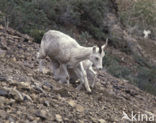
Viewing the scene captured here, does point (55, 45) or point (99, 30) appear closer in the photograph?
point (55, 45)

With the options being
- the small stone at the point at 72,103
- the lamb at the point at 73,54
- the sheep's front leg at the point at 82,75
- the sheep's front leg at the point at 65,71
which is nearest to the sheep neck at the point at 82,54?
the lamb at the point at 73,54

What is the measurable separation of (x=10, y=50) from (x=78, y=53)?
11.0 feet

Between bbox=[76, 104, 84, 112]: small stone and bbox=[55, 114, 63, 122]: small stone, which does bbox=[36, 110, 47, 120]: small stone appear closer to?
bbox=[55, 114, 63, 122]: small stone

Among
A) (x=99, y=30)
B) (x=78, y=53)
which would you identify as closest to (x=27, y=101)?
(x=78, y=53)

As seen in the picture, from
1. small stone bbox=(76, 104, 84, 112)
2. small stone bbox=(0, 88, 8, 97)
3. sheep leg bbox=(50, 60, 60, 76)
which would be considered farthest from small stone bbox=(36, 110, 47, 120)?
sheep leg bbox=(50, 60, 60, 76)

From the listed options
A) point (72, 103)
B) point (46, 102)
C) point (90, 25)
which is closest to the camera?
point (46, 102)

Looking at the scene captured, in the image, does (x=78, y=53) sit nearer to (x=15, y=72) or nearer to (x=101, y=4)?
(x=15, y=72)

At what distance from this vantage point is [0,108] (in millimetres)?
5379

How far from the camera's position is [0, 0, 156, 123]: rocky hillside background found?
6.31 metres

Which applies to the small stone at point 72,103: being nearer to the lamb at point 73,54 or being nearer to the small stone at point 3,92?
the small stone at point 3,92

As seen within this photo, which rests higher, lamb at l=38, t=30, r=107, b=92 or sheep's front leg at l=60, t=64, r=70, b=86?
Result: lamb at l=38, t=30, r=107, b=92

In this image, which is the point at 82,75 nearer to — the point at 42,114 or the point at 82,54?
the point at 82,54

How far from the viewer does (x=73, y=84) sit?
9742 mm

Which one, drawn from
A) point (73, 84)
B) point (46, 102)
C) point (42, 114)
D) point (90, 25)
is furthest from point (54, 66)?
point (90, 25)
